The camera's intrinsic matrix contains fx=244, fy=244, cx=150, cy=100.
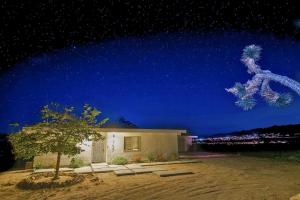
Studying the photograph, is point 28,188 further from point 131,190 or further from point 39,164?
point 39,164

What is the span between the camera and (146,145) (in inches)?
725

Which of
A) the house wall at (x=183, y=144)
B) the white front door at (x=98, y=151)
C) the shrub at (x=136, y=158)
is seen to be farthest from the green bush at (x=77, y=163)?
the house wall at (x=183, y=144)

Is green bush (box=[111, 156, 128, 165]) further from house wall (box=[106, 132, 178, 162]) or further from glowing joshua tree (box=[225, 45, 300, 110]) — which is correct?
glowing joshua tree (box=[225, 45, 300, 110])

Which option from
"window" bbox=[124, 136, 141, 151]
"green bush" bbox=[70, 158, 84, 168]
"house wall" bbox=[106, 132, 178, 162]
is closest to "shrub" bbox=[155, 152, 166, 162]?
"house wall" bbox=[106, 132, 178, 162]

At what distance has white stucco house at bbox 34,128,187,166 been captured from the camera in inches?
673

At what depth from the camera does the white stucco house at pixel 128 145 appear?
17106 mm

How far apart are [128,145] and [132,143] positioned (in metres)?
0.35

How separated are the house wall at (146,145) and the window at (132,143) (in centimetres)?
31

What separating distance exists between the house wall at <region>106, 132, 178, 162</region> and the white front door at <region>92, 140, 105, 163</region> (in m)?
0.70

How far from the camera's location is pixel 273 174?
12516mm

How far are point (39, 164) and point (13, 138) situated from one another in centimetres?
456

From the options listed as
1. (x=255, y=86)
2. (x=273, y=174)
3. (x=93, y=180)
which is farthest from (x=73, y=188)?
(x=273, y=174)

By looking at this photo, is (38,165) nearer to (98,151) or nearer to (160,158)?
(98,151)

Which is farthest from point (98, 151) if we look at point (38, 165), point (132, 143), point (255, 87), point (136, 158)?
point (255, 87)
